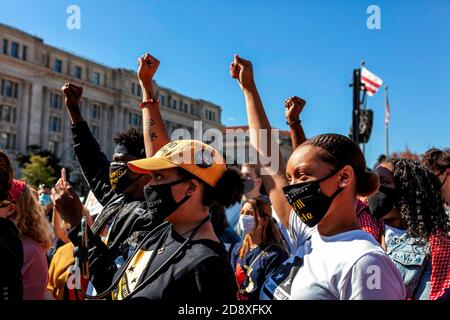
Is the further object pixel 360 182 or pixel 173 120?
pixel 173 120

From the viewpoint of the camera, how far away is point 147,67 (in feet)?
12.8

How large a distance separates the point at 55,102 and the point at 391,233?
7128 cm

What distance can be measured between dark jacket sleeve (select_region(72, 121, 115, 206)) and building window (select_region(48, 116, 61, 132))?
2701 inches

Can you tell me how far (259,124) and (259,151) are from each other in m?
0.18

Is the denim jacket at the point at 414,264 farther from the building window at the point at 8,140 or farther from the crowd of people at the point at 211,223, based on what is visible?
the building window at the point at 8,140

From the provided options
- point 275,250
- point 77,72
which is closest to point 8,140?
point 77,72

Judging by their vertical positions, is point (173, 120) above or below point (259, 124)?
above

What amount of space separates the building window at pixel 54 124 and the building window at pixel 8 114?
548 centimetres

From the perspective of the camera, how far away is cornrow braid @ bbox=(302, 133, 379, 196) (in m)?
2.34

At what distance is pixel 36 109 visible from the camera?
6600 cm

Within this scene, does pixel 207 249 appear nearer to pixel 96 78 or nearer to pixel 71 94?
pixel 71 94

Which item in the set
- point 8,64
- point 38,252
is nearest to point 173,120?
point 8,64

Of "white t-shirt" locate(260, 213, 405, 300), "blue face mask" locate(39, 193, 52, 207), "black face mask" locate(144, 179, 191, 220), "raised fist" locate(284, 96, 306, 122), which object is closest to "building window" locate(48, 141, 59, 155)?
"blue face mask" locate(39, 193, 52, 207)
